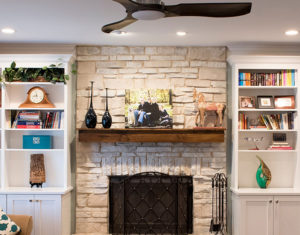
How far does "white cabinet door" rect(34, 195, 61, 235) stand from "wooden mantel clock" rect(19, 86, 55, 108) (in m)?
1.08

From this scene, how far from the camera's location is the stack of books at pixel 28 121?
465 cm

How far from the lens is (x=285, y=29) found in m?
3.98

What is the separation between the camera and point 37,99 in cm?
468

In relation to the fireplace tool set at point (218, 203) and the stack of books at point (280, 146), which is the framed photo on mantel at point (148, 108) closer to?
the fireplace tool set at point (218, 203)

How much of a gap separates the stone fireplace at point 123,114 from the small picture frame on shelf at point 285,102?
Result: 668mm

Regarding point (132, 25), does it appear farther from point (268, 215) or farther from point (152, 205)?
point (268, 215)

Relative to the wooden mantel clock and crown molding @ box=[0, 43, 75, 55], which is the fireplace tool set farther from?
crown molding @ box=[0, 43, 75, 55]

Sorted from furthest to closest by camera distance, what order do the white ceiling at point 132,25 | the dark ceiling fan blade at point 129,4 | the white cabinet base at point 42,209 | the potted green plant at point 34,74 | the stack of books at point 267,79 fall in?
the stack of books at point 267,79 → the potted green plant at point 34,74 → the white cabinet base at point 42,209 → the white ceiling at point 132,25 → the dark ceiling fan blade at point 129,4

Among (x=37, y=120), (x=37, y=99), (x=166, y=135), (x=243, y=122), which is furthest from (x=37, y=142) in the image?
(x=243, y=122)

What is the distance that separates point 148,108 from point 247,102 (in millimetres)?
1223

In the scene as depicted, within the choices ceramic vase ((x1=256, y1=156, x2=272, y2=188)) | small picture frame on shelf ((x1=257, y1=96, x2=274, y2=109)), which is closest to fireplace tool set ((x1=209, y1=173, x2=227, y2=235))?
ceramic vase ((x1=256, y1=156, x2=272, y2=188))

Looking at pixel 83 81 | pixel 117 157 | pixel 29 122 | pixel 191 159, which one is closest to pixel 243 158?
pixel 191 159

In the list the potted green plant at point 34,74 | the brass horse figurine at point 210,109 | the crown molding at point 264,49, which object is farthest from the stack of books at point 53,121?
the crown molding at point 264,49

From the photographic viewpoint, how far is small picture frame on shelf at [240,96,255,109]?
15.6ft
